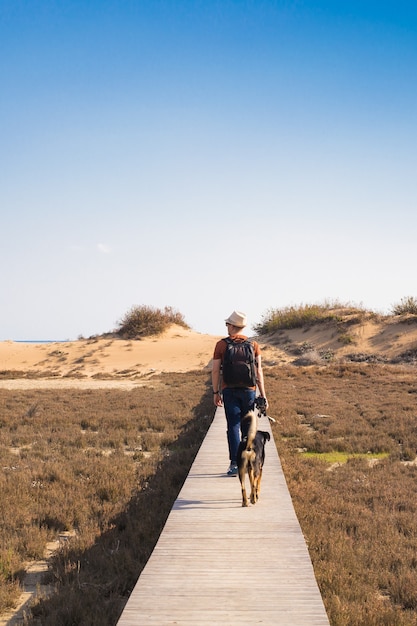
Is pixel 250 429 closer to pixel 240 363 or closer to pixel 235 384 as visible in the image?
pixel 235 384

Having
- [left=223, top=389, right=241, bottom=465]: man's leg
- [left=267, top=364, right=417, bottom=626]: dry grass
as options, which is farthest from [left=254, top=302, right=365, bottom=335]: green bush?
[left=223, top=389, right=241, bottom=465]: man's leg

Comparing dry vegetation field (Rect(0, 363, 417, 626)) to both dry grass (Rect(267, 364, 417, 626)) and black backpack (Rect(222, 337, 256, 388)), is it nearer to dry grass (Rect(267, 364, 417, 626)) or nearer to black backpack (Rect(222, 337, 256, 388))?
dry grass (Rect(267, 364, 417, 626))

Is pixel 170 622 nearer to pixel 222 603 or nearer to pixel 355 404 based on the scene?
pixel 222 603

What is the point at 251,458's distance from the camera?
6.74 meters

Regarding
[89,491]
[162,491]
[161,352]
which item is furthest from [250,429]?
[161,352]

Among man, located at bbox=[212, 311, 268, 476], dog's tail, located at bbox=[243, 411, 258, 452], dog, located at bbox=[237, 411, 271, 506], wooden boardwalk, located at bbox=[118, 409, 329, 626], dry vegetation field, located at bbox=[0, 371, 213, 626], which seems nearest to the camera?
wooden boardwalk, located at bbox=[118, 409, 329, 626]

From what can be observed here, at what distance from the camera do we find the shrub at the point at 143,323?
1826 inches

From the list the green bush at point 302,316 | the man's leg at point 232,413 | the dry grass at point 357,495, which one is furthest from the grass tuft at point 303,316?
the man's leg at point 232,413

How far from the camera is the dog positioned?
21.7ft

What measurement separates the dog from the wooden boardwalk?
19 centimetres

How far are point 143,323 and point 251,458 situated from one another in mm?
40759

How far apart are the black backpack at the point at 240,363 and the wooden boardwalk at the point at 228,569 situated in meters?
1.45

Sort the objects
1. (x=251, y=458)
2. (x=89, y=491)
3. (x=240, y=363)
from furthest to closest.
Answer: (x=89, y=491) < (x=240, y=363) < (x=251, y=458)

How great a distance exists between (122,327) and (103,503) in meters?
39.4
